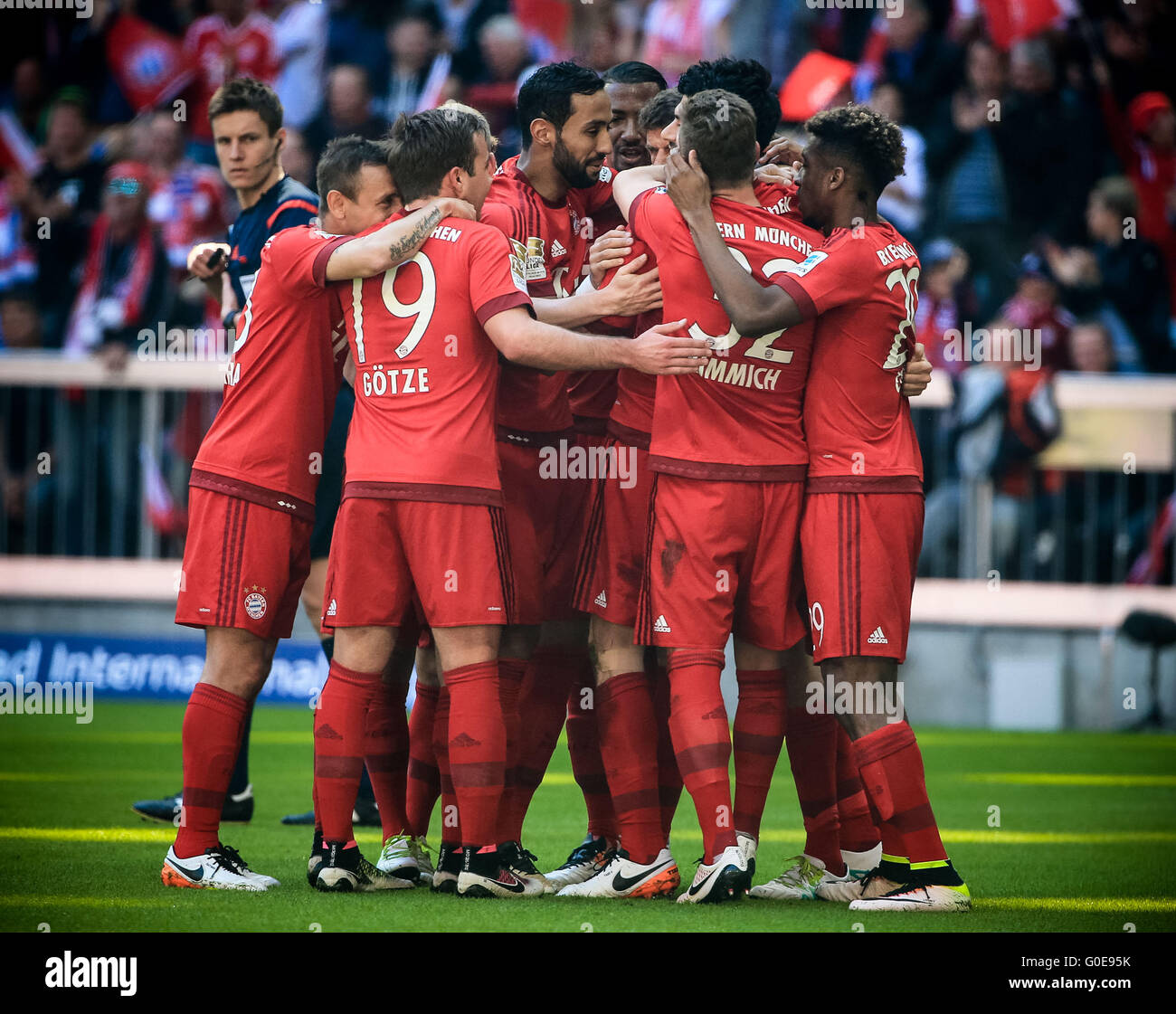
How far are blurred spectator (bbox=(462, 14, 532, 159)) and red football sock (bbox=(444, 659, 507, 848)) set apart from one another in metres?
8.55

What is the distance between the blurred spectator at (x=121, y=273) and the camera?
38.6ft

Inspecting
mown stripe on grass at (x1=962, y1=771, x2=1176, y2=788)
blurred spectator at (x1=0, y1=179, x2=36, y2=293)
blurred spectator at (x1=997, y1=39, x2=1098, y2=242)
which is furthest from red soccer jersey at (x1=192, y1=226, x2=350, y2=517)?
blurred spectator at (x1=997, y1=39, x2=1098, y2=242)

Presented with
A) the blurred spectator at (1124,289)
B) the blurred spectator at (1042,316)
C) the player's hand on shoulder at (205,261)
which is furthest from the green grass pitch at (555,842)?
the blurred spectator at (1124,289)

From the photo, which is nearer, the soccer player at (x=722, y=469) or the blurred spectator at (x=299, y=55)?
the soccer player at (x=722, y=469)

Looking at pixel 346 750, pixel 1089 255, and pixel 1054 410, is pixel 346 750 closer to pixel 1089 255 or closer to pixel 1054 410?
pixel 1054 410

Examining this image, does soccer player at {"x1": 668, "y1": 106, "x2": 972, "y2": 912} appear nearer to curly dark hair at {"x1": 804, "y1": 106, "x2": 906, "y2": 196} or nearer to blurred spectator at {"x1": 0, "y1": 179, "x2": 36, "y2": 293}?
curly dark hair at {"x1": 804, "y1": 106, "x2": 906, "y2": 196}

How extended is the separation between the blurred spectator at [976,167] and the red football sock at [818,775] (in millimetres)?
7604

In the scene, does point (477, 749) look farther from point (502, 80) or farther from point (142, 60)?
point (142, 60)

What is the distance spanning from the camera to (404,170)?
190 inches

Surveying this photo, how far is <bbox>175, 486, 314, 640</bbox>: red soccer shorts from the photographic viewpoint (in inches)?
190

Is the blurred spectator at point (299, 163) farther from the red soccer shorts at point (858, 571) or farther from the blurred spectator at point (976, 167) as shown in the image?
the red soccer shorts at point (858, 571)

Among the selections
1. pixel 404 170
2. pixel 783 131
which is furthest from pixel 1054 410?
pixel 404 170

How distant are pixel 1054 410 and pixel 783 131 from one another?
2906 millimetres

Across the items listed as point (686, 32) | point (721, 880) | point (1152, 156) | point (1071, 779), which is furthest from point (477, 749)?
point (1152, 156)
